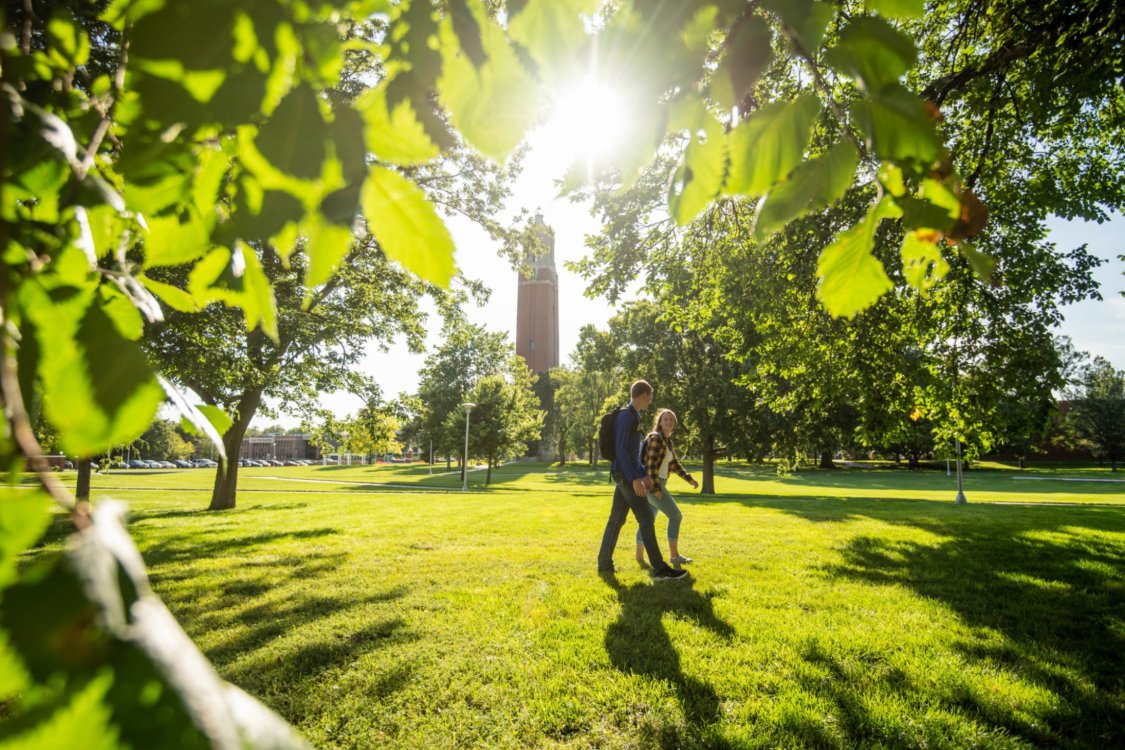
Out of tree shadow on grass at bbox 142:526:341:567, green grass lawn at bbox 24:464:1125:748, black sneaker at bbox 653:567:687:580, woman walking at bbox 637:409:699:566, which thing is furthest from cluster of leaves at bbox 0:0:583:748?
tree shadow on grass at bbox 142:526:341:567

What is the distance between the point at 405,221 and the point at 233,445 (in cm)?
1752

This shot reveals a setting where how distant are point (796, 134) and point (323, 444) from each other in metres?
17.9

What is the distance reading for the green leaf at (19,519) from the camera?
440 mm

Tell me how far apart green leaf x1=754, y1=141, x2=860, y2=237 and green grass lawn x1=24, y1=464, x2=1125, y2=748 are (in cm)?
298

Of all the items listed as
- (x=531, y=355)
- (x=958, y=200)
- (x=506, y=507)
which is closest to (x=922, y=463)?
(x=531, y=355)

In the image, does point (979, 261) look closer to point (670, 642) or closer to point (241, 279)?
point (241, 279)

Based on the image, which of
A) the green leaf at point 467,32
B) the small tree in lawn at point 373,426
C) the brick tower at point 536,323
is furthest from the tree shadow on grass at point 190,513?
the brick tower at point 536,323

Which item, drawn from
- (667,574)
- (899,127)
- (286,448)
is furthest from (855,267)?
(286,448)

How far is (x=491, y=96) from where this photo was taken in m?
0.80

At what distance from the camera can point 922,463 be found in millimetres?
58438

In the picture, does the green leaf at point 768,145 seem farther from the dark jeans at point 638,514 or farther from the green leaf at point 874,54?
the dark jeans at point 638,514

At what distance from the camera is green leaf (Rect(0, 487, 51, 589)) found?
44cm

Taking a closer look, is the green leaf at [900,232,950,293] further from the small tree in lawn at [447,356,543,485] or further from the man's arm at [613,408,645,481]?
the small tree in lawn at [447,356,543,485]

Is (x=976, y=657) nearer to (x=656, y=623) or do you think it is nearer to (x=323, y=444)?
(x=656, y=623)
